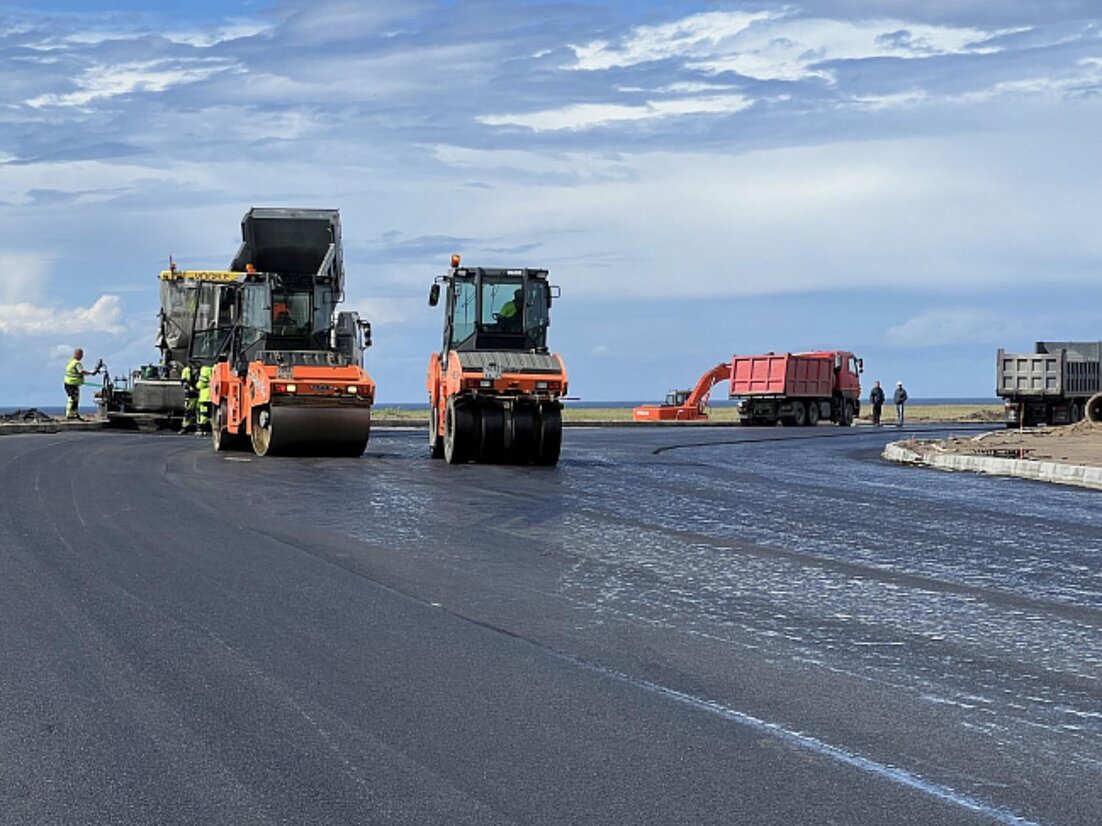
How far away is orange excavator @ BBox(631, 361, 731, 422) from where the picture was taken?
57.8 meters

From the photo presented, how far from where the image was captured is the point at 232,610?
30.1 ft

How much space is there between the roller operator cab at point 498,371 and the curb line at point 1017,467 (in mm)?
6856

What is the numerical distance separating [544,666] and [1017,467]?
1802 cm

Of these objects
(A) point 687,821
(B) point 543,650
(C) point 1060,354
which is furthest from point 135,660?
(C) point 1060,354

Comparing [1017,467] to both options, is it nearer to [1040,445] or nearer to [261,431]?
[1040,445]

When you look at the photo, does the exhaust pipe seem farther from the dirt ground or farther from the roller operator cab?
the roller operator cab

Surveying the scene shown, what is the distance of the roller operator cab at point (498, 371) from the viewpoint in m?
24.0

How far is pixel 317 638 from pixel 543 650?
1.23 metres

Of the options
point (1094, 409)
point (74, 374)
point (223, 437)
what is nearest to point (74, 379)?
point (74, 374)

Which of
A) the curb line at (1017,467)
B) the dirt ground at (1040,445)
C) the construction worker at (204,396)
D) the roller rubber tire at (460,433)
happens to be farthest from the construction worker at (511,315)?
the dirt ground at (1040,445)

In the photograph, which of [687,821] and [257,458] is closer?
[687,821]

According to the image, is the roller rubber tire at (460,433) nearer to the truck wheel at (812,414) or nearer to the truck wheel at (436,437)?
the truck wheel at (436,437)

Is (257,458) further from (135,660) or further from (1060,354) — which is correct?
(1060,354)

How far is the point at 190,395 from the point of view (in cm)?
3775
